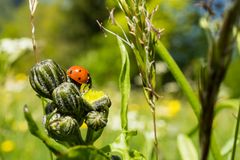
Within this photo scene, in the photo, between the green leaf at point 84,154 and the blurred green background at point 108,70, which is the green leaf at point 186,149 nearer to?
the blurred green background at point 108,70

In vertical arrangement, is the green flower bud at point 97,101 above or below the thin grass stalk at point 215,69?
below

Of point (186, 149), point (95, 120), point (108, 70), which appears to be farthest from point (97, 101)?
point (108, 70)

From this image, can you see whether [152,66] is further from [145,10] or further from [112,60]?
[112,60]

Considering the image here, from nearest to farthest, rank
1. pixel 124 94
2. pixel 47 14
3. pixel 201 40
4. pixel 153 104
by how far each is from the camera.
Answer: pixel 153 104 < pixel 124 94 < pixel 201 40 < pixel 47 14

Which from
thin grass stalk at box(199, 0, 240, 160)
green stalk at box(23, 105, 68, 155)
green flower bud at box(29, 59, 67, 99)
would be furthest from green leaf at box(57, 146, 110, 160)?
thin grass stalk at box(199, 0, 240, 160)

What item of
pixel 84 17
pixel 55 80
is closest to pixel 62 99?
pixel 55 80

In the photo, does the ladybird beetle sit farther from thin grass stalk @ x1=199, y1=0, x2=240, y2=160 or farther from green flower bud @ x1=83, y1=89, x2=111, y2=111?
thin grass stalk @ x1=199, y1=0, x2=240, y2=160

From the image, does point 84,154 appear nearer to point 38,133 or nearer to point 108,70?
point 38,133

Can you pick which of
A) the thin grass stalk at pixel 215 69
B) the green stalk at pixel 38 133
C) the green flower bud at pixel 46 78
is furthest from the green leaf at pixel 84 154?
the thin grass stalk at pixel 215 69
